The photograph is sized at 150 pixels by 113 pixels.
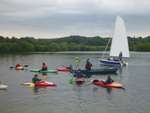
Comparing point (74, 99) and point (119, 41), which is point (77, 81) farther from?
point (119, 41)

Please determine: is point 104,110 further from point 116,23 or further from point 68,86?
point 116,23

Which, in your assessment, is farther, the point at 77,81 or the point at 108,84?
the point at 77,81

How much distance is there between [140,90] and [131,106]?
12.7 meters

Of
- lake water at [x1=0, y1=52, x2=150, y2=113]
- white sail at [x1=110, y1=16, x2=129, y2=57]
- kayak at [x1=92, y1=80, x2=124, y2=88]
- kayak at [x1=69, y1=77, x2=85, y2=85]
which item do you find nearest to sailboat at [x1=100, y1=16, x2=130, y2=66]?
white sail at [x1=110, y1=16, x2=129, y2=57]

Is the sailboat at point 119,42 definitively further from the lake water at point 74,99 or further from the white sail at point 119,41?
the lake water at point 74,99

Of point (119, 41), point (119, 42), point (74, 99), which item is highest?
point (119, 41)

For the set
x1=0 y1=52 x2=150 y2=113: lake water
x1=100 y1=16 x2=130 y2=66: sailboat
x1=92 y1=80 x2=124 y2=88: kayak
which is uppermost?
x1=100 y1=16 x2=130 y2=66: sailboat

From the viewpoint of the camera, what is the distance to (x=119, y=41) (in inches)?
3885

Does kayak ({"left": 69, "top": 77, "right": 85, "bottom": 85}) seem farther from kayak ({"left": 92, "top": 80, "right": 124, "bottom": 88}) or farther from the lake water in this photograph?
kayak ({"left": 92, "top": 80, "right": 124, "bottom": 88})

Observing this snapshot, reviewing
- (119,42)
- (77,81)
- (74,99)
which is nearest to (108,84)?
(77,81)

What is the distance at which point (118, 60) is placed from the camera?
94812 mm

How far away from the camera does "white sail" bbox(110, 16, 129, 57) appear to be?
98.2 m

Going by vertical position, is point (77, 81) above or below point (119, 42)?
below

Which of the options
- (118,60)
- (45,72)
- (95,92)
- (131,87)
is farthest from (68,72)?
(95,92)
